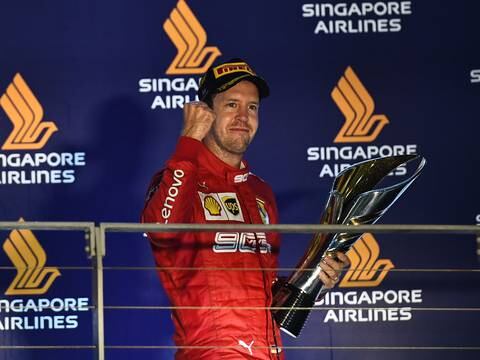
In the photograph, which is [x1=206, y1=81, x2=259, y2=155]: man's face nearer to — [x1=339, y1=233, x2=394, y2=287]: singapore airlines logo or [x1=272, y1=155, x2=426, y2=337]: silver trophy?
[x1=272, y1=155, x2=426, y2=337]: silver trophy

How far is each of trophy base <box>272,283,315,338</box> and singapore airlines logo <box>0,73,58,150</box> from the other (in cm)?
107

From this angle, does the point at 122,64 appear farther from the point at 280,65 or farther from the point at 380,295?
the point at 380,295

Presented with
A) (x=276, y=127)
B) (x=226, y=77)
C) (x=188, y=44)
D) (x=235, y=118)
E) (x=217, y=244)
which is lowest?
(x=217, y=244)

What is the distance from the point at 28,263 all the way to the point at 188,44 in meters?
0.84

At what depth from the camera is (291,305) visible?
9.87 ft

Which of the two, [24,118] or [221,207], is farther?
[24,118]

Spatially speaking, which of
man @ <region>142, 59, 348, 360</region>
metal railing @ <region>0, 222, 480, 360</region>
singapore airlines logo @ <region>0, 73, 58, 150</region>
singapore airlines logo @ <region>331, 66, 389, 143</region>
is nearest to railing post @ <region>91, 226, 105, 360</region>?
metal railing @ <region>0, 222, 480, 360</region>

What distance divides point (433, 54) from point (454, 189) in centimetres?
43

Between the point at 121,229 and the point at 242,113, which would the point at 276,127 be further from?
the point at 121,229

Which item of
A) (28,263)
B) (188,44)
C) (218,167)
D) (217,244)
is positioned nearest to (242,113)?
(218,167)

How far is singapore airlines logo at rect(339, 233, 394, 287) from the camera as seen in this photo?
3709mm

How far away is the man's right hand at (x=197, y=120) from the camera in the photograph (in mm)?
2914

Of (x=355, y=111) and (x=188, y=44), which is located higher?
(x=188, y=44)

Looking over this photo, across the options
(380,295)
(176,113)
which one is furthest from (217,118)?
(380,295)
